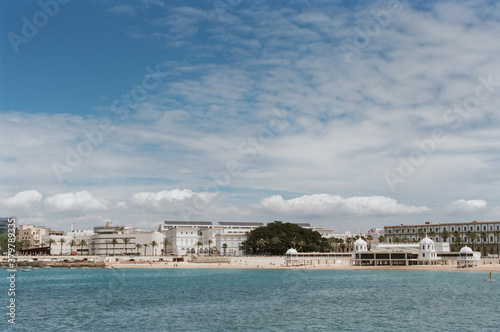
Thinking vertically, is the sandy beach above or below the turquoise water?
below

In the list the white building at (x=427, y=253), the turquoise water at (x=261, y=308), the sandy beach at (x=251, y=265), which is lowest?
the sandy beach at (x=251, y=265)

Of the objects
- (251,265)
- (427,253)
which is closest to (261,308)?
(427,253)

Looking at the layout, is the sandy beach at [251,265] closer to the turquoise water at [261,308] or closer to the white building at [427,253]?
the white building at [427,253]

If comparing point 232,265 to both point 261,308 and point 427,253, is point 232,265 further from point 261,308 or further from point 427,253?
point 261,308

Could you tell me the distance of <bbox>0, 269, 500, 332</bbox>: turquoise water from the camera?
→ 178 ft

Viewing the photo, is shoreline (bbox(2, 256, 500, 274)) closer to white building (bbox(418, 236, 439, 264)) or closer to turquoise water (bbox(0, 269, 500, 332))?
white building (bbox(418, 236, 439, 264))

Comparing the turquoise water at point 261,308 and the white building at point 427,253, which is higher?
the white building at point 427,253

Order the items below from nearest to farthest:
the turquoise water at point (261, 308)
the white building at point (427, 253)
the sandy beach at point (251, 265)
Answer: the turquoise water at point (261, 308) → the sandy beach at point (251, 265) → the white building at point (427, 253)

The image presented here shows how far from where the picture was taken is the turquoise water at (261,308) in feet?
178

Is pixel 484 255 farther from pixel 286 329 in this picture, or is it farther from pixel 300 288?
pixel 286 329

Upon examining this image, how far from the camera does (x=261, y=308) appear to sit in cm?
6706

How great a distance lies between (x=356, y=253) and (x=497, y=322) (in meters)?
121

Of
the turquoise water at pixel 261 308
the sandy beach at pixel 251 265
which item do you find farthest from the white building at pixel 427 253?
the turquoise water at pixel 261 308

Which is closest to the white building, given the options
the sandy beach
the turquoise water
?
the sandy beach
